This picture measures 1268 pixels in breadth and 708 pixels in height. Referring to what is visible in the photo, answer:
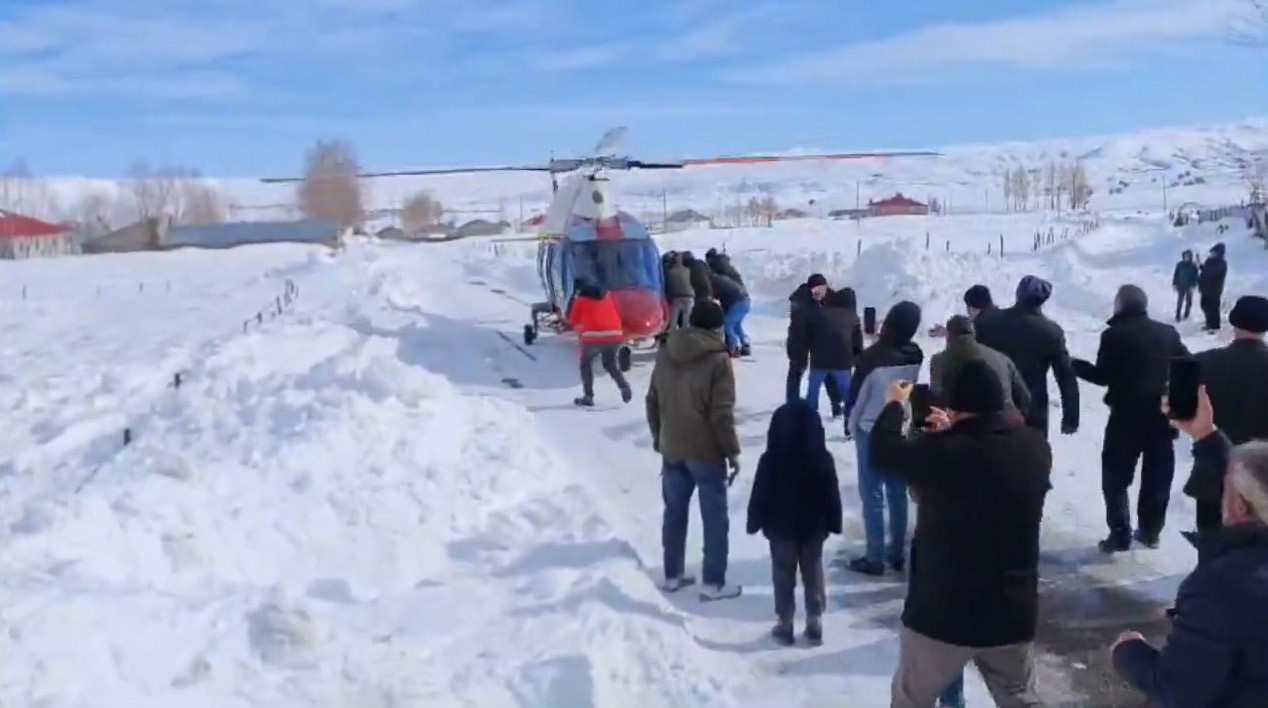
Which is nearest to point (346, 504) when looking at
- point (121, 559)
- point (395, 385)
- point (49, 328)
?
point (121, 559)

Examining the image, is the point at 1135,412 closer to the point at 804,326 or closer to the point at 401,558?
the point at 804,326

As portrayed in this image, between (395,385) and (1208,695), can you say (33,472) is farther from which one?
(1208,695)

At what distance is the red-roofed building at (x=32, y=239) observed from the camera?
3664 inches

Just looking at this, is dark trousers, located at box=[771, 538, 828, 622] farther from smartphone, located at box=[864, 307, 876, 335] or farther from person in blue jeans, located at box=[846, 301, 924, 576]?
smartphone, located at box=[864, 307, 876, 335]

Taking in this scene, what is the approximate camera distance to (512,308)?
97.9 ft

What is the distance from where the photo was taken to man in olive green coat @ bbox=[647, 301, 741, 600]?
301 inches

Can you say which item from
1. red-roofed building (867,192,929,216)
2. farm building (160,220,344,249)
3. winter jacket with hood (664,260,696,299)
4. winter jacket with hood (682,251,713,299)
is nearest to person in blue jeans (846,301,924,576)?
winter jacket with hood (664,260,696,299)

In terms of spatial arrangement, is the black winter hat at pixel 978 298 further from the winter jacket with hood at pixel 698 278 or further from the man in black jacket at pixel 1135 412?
the winter jacket with hood at pixel 698 278

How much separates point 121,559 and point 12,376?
21.0 m

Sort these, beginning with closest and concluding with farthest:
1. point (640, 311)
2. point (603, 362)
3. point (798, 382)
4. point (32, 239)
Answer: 1. point (798, 382)
2. point (603, 362)
3. point (640, 311)
4. point (32, 239)

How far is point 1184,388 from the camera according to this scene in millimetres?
4391

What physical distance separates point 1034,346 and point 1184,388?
4333 mm

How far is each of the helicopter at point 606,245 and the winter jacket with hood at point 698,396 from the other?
29.2ft

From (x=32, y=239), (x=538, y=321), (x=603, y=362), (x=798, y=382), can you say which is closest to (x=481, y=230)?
(x=32, y=239)
